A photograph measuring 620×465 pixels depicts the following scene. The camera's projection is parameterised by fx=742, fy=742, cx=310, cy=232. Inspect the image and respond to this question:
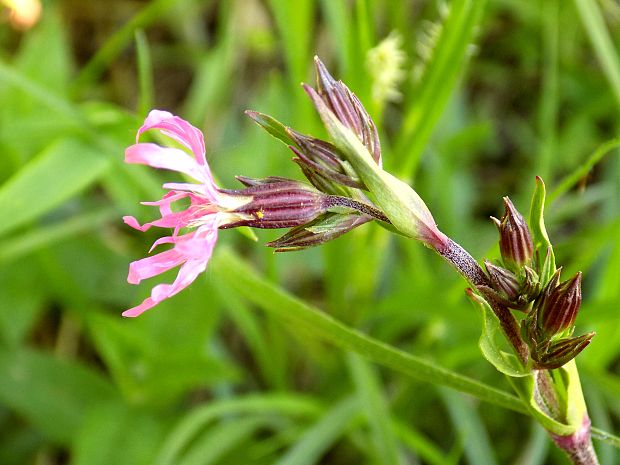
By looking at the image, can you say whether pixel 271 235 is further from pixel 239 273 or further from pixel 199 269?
pixel 199 269

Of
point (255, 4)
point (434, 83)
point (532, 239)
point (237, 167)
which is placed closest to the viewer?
point (532, 239)

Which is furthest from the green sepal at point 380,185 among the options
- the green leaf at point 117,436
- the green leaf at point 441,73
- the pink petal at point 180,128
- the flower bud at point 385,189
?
the green leaf at point 117,436

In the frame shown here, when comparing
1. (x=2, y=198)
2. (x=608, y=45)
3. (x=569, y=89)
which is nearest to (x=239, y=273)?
(x=2, y=198)

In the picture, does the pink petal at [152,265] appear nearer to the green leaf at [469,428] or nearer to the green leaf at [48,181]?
the green leaf at [48,181]

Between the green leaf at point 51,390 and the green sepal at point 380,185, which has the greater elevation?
the green sepal at point 380,185

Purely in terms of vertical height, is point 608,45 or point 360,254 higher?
point 608,45

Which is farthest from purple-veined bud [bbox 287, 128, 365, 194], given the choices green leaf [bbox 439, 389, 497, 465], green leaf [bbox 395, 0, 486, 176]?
green leaf [bbox 439, 389, 497, 465]
